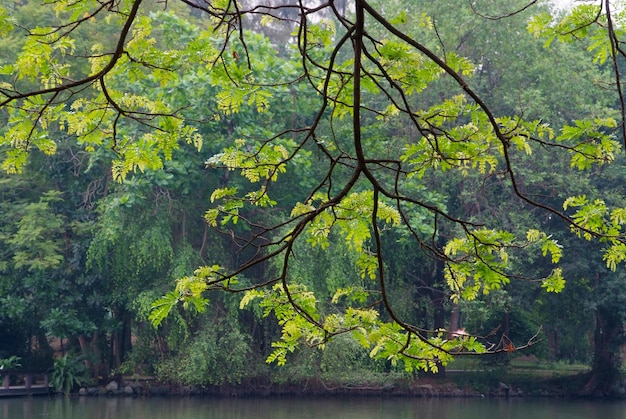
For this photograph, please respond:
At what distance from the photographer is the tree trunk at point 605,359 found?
19.5 m

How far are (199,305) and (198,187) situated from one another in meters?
13.8

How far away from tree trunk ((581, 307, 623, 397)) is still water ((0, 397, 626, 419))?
5.13 ft

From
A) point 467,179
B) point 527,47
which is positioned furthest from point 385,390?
point 527,47

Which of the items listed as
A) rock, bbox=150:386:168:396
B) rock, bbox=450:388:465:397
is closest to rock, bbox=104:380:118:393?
rock, bbox=150:386:168:396

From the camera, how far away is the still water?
14260mm

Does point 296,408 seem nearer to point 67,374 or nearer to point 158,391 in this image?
point 158,391

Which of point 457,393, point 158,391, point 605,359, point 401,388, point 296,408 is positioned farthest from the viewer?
point 605,359

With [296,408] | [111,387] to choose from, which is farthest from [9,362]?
[296,408]

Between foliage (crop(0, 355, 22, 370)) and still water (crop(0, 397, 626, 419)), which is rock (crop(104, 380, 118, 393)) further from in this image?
→ foliage (crop(0, 355, 22, 370))

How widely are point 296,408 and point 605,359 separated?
791 cm

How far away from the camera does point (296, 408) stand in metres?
15.2

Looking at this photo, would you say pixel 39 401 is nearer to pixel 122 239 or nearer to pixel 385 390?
pixel 122 239

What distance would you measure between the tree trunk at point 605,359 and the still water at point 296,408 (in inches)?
61.5

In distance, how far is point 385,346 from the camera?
3018mm
